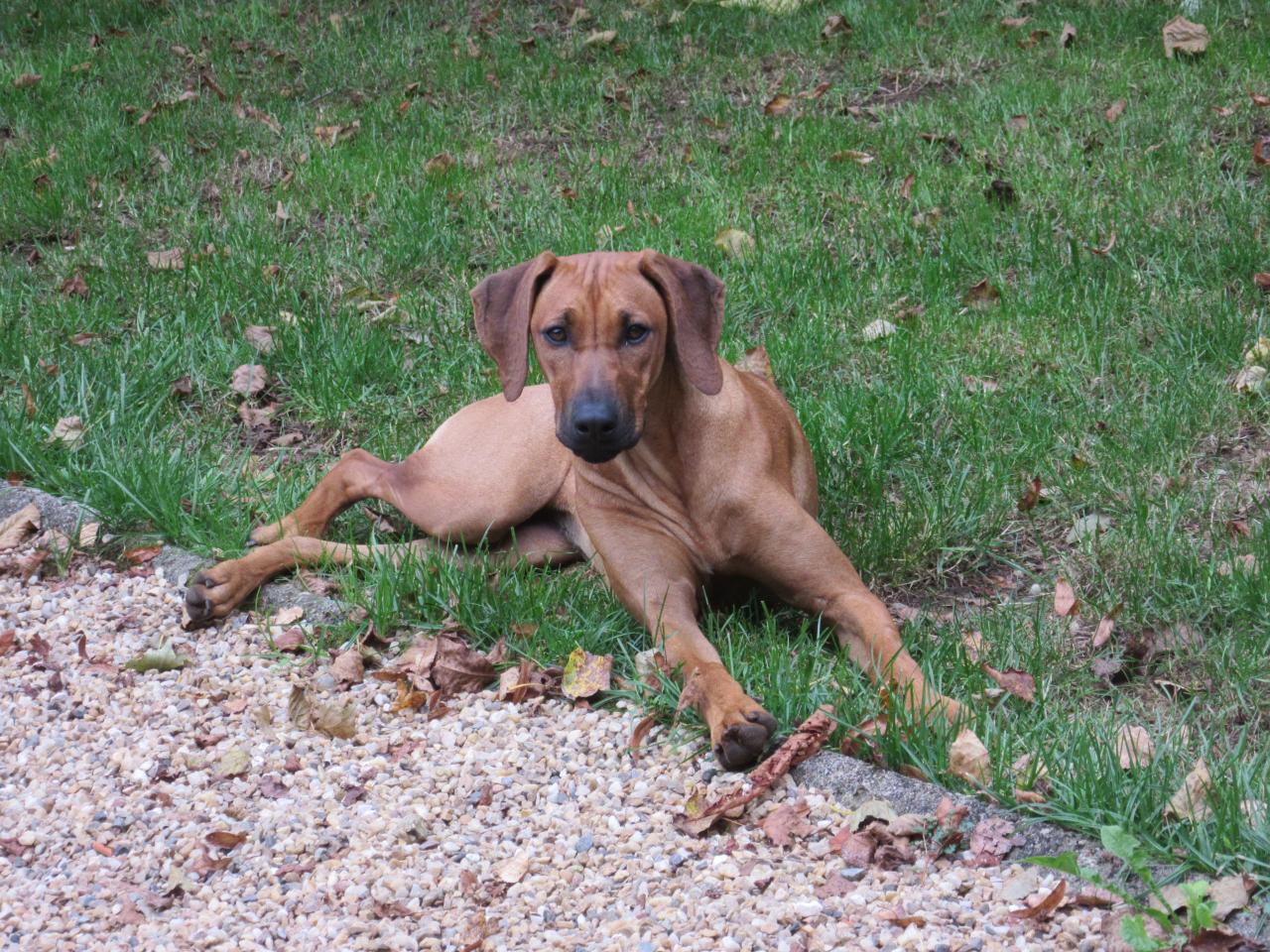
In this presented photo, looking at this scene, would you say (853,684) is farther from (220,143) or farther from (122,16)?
(122,16)

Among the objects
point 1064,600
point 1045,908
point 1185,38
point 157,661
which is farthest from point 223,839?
point 1185,38

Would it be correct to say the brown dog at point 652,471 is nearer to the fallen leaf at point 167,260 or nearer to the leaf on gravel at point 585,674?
the leaf on gravel at point 585,674

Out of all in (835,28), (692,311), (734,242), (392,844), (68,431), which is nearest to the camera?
(392,844)

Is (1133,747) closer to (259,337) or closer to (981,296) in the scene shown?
(981,296)

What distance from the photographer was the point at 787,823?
3.03 metres

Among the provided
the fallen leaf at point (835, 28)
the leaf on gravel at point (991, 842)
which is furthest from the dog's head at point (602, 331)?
the fallen leaf at point (835, 28)

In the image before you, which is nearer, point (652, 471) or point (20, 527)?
point (652, 471)

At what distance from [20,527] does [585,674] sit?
2.23 meters

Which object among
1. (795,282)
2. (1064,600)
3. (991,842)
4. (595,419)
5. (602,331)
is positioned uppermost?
(602,331)

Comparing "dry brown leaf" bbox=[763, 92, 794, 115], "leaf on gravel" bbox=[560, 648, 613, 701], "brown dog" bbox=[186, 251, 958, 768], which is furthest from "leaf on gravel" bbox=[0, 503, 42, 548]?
"dry brown leaf" bbox=[763, 92, 794, 115]

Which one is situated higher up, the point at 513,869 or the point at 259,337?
the point at 513,869

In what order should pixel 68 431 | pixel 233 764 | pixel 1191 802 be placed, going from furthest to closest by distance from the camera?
pixel 68 431 < pixel 233 764 < pixel 1191 802

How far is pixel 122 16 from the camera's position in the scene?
1015 cm

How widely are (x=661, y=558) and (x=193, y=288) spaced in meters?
3.32
